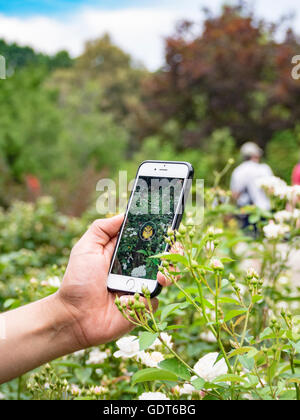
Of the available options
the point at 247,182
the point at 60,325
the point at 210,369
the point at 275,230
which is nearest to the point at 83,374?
the point at 60,325

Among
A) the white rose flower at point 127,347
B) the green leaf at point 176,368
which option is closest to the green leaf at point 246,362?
the green leaf at point 176,368

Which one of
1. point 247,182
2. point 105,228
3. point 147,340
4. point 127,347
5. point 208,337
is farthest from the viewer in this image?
point 247,182

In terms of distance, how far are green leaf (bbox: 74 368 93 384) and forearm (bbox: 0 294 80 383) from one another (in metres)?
0.16

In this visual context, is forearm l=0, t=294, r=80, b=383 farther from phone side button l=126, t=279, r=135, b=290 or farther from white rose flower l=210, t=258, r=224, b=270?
white rose flower l=210, t=258, r=224, b=270

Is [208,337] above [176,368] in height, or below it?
below

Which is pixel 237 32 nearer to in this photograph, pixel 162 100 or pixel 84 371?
pixel 162 100

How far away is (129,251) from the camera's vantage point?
1.27 metres

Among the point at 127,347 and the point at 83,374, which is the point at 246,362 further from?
the point at 83,374

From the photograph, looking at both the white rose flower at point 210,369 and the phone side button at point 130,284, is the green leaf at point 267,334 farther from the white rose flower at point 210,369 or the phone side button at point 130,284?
the phone side button at point 130,284

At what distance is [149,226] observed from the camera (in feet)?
4.15

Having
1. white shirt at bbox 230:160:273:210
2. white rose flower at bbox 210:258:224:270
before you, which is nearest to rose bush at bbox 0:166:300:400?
white rose flower at bbox 210:258:224:270

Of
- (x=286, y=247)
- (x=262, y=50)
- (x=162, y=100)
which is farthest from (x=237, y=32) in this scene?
(x=286, y=247)

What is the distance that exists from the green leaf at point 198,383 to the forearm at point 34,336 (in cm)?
44
